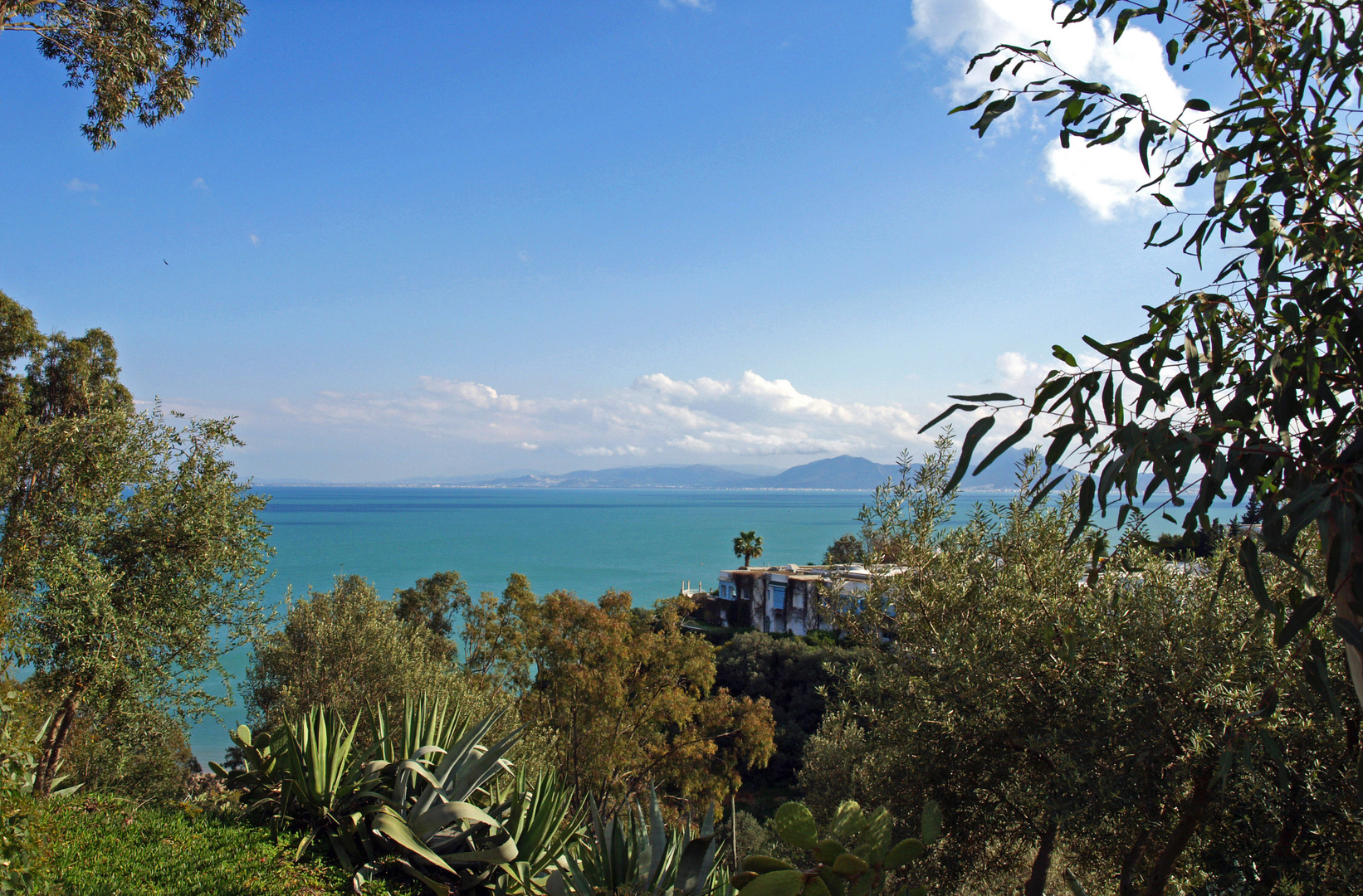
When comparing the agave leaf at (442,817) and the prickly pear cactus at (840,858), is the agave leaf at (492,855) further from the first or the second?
the prickly pear cactus at (840,858)

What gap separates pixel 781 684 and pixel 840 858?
29.5 metres

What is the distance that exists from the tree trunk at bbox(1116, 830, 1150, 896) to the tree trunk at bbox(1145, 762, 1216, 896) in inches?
5.9

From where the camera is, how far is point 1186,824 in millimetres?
4242

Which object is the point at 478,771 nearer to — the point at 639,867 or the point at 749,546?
the point at 639,867

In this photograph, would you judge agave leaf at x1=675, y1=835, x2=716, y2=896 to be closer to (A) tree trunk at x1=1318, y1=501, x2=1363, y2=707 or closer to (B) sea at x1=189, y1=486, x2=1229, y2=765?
(A) tree trunk at x1=1318, y1=501, x2=1363, y2=707

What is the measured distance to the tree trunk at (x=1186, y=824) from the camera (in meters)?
4.18

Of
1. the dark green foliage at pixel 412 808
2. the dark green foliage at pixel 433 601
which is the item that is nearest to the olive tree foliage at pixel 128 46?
the dark green foliage at pixel 412 808

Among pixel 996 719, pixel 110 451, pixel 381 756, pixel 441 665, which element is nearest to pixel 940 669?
pixel 996 719

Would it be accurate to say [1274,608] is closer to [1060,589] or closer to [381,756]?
[1060,589]

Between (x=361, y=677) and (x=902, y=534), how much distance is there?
1544 cm

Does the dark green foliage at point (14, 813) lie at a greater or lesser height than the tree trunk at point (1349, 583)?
lesser

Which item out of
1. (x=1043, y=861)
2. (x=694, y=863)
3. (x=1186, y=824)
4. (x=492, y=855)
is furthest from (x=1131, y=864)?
(x=492, y=855)

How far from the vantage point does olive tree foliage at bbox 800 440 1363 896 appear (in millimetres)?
4125

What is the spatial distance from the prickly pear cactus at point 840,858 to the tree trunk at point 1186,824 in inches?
62.4
